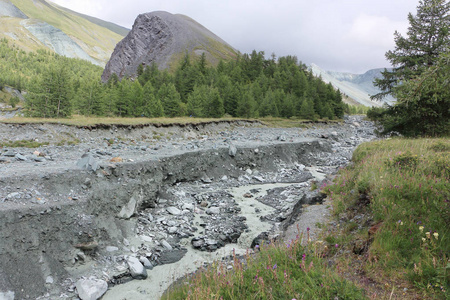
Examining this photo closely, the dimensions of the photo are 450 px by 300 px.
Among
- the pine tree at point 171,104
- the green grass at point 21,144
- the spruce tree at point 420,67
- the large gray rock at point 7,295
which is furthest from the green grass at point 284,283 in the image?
the pine tree at point 171,104

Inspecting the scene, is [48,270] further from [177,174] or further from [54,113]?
[54,113]

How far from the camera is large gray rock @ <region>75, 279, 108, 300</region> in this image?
693 cm

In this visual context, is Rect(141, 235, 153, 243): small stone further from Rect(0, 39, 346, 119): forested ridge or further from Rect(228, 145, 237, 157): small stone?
Rect(0, 39, 346, 119): forested ridge

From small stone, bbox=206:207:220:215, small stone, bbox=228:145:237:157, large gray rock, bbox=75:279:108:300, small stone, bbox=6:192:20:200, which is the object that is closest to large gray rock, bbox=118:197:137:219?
large gray rock, bbox=75:279:108:300

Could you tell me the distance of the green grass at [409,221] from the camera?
436cm

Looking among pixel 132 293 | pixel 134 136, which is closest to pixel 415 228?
pixel 132 293

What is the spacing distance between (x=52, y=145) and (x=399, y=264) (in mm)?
24115

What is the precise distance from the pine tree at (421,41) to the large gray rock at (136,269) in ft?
76.1

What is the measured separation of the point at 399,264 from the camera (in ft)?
16.0

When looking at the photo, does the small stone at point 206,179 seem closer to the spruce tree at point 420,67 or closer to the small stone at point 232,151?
the small stone at point 232,151

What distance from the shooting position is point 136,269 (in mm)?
8164

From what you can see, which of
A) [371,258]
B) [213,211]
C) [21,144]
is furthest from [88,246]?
[21,144]

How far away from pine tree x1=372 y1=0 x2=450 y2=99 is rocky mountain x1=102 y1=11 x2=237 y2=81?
11419cm

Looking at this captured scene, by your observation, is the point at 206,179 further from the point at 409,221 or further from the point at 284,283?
the point at 284,283
